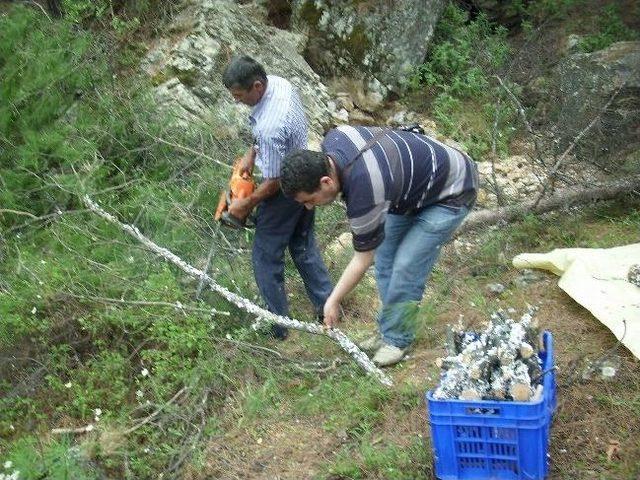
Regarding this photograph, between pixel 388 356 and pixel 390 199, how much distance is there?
94 centimetres

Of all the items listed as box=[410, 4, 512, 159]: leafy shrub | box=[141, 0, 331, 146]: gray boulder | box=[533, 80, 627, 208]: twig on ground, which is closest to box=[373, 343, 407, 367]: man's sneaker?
box=[533, 80, 627, 208]: twig on ground

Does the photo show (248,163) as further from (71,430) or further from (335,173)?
(71,430)

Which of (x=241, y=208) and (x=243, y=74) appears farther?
(x=241, y=208)

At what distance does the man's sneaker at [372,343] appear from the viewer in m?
3.76

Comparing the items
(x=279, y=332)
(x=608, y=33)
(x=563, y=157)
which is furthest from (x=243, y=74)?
(x=608, y=33)

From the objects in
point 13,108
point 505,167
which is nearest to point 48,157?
point 13,108

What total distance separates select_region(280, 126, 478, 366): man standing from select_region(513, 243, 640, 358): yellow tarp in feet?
2.66

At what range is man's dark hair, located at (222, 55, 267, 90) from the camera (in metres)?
3.60

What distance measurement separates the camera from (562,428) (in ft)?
9.66

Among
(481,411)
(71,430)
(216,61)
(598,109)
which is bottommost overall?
(71,430)

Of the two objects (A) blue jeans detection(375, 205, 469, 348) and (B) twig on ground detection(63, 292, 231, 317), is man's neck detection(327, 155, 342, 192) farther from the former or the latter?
(B) twig on ground detection(63, 292, 231, 317)

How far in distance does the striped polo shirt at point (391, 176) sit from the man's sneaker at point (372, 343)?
790 millimetres

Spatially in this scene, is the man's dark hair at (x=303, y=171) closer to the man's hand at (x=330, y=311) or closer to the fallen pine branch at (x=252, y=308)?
the man's hand at (x=330, y=311)

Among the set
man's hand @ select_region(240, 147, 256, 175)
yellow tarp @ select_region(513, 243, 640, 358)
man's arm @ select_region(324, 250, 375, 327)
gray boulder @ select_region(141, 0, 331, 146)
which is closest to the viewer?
man's arm @ select_region(324, 250, 375, 327)
